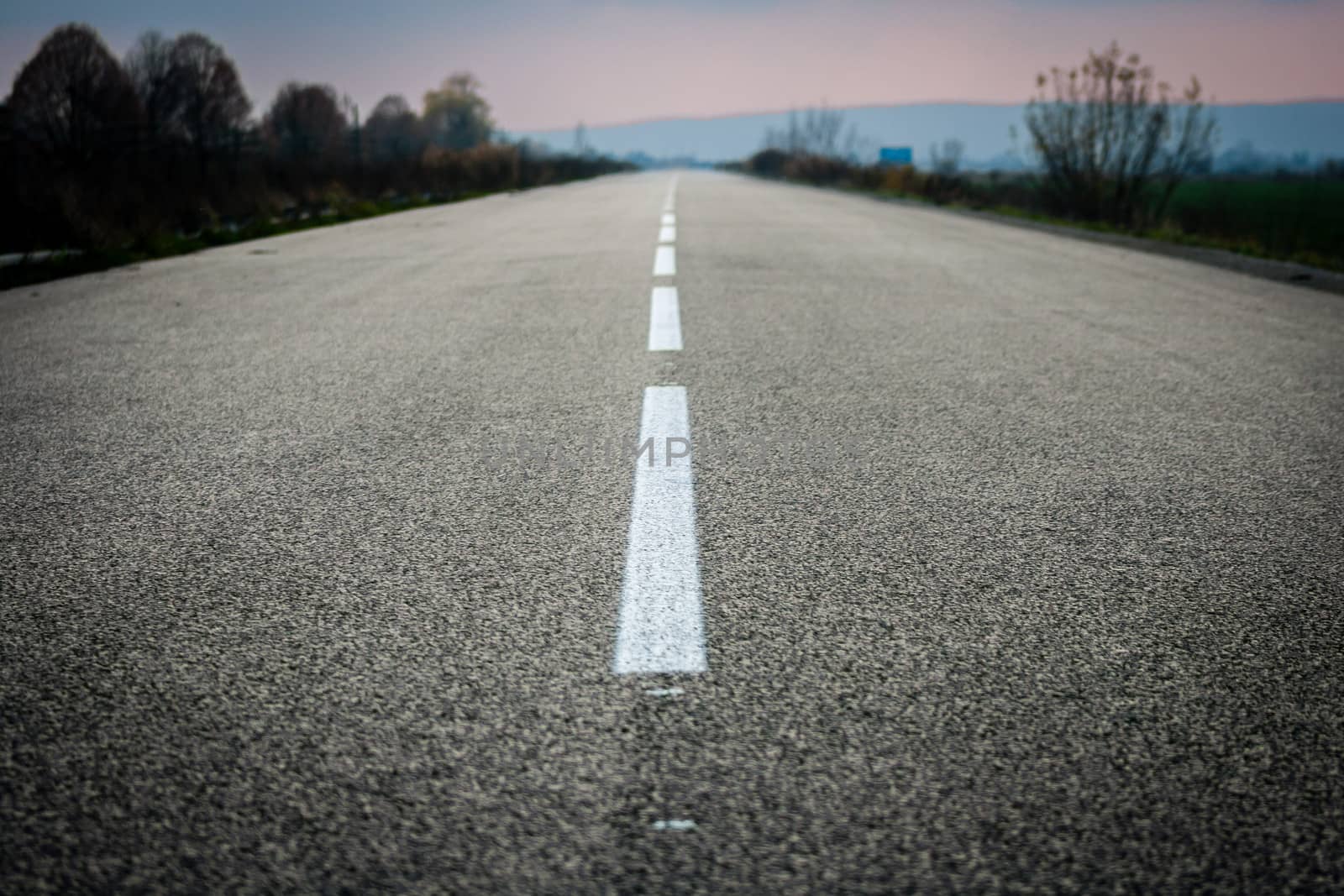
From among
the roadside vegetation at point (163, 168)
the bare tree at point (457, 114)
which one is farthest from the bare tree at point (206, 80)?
the bare tree at point (457, 114)

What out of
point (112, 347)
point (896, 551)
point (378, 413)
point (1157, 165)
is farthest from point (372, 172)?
point (896, 551)

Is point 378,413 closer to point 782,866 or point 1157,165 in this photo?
point 782,866

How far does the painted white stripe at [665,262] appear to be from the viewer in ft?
27.8

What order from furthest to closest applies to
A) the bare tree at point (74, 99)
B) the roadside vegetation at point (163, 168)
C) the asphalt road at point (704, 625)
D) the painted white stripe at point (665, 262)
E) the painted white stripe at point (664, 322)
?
1. the bare tree at point (74, 99)
2. the roadside vegetation at point (163, 168)
3. the painted white stripe at point (665, 262)
4. the painted white stripe at point (664, 322)
5. the asphalt road at point (704, 625)

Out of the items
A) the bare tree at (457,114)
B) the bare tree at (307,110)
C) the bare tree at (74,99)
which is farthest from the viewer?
the bare tree at (457,114)

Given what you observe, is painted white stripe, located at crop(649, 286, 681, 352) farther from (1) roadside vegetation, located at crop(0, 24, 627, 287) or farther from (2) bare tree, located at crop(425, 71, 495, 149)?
(2) bare tree, located at crop(425, 71, 495, 149)

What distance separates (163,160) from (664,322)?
17.5 meters

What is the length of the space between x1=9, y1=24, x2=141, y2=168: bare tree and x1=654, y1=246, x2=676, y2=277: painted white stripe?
56.3ft

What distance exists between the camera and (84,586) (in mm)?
2268

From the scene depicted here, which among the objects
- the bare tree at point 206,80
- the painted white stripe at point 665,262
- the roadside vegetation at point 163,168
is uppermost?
the bare tree at point 206,80

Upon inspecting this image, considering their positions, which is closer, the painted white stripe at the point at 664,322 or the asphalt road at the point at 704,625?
the asphalt road at the point at 704,625

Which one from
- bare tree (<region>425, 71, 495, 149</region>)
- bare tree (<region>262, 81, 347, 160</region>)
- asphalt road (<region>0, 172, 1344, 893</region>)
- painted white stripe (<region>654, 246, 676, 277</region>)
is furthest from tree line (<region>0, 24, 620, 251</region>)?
bare tree (<region>425, 71, 495, 149</region>)

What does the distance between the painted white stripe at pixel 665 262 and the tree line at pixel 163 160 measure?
6.04 meters

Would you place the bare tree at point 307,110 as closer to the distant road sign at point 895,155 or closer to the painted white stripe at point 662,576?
the distant road sign at point 895,155
